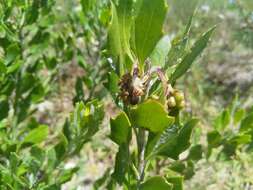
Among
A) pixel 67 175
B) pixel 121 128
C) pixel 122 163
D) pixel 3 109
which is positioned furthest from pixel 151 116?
pixel 3 109

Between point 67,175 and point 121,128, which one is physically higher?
point 121,128

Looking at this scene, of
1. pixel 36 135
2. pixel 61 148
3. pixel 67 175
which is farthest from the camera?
pixel 36 135

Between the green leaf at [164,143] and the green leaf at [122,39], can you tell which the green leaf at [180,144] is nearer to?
the green leaf at [164,143]

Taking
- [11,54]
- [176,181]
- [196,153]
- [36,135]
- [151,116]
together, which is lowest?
[196,153]

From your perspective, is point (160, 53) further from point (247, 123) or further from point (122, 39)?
point (247, 123)

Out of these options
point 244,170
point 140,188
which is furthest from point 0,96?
point 244,170

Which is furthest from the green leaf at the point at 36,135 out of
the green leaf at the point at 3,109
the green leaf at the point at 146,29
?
the green leaf at the point at 146,29
